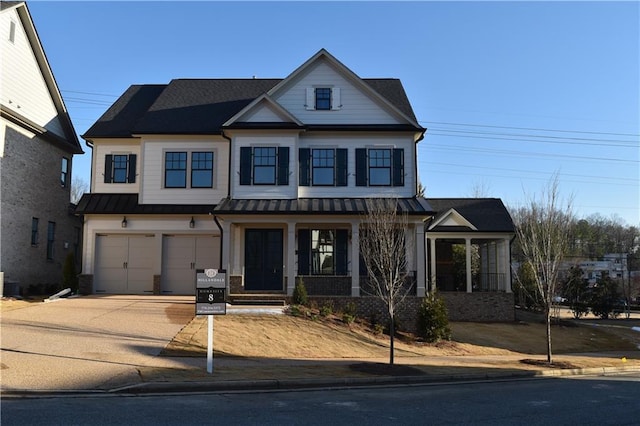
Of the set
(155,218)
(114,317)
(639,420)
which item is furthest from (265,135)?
(639,420)

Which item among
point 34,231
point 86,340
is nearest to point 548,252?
point 86,340

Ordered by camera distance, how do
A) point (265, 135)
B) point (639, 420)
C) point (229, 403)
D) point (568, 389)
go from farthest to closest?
point (265, 135) < point (568, 389) < point (229, 403) < point (639, 420)

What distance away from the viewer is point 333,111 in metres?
23.2

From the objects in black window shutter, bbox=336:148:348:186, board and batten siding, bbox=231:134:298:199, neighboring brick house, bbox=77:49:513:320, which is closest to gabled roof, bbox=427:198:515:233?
neighboring brick house, bbox=77:49:513:320

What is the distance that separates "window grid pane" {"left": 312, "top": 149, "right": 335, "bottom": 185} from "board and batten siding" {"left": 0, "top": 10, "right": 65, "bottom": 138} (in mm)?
12657

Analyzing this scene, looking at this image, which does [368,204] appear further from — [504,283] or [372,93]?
[504,283]

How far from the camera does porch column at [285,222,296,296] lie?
20.5 metres

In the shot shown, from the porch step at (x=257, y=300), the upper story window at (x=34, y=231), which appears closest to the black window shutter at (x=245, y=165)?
the porch step at (x=257, y=300)

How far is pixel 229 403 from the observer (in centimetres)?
927

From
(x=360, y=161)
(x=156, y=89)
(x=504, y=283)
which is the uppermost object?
(x=156, y=89)

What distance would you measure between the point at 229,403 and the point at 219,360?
430 cm

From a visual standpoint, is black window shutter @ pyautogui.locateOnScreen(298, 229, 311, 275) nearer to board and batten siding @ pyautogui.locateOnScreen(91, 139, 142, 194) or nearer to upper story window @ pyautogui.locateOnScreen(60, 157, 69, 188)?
board and batten siding @ pyautogui.locateOnScreen(91, 139, 142, 194)

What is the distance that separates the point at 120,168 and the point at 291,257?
403 inches

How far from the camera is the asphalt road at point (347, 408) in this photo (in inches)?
311
